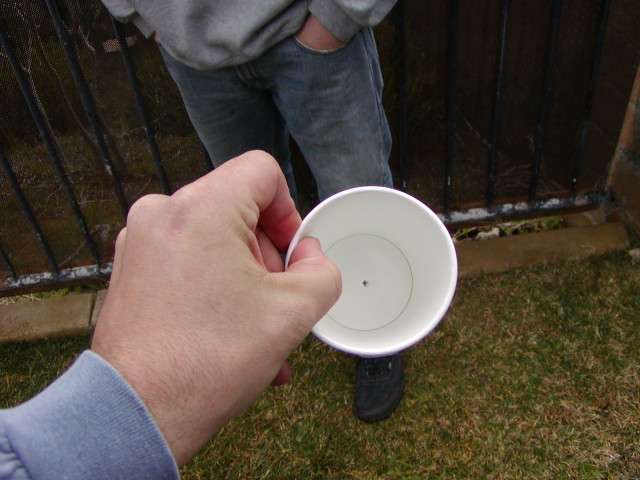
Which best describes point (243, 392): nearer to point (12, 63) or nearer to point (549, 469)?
point (549, 469)

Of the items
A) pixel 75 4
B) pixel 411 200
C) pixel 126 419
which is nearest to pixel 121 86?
pixel 75 4

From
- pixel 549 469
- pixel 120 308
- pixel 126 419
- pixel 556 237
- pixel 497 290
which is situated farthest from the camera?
pixel 556 237

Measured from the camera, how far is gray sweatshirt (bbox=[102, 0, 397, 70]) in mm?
1591

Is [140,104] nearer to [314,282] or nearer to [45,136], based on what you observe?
Result: [45,136]

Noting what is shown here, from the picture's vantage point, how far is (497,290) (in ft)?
8.78

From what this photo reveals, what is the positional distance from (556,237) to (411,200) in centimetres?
171

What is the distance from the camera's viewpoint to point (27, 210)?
8.52 feet

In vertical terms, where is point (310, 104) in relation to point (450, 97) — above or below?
above

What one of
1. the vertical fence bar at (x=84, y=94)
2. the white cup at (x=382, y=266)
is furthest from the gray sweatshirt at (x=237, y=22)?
the vertical fence bar at (x=84, y=94)

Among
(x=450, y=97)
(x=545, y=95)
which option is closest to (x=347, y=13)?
(x=450, y=97)

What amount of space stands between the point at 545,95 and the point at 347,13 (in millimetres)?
1367

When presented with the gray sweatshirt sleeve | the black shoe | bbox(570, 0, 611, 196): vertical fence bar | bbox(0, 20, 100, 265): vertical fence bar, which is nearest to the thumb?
the gray sweatshirt sleeve

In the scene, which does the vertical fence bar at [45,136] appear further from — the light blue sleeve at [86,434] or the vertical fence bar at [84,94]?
the light blue sleeve at [86,434]

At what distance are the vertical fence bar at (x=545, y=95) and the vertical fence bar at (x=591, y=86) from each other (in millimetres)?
172
